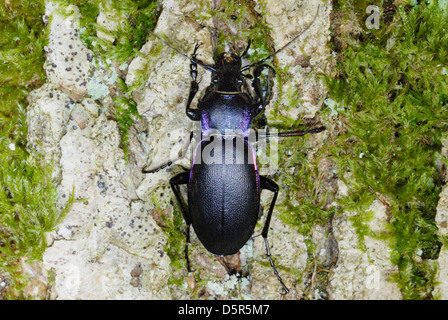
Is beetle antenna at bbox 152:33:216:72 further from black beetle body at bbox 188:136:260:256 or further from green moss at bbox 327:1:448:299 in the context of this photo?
green moss at bbox 327:1:448:299

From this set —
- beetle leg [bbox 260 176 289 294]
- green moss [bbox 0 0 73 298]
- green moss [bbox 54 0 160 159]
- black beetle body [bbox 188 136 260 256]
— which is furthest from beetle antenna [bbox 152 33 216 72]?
beetle leg [bbox 260 176 289 294]

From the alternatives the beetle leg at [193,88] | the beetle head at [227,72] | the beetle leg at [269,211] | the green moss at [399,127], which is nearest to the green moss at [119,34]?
the beetle leg at [193,88]

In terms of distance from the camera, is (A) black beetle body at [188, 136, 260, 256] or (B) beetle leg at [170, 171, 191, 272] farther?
(B) beetle leg at [170, 171, 191, 272]

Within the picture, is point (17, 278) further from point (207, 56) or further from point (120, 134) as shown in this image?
point (207, 56)

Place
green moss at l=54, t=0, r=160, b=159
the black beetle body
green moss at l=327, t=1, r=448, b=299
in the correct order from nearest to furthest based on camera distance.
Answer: green moss at l=327, t=1, r=448, b=299, green moss at l=54, t=0, r=160, b=159, the black beetle body

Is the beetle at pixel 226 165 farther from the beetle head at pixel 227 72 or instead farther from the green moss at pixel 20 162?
the green moss at pixel 20 162

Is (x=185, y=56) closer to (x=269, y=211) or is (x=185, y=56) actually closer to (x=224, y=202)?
(x=224, y=202)

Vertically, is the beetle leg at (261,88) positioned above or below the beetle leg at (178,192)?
above

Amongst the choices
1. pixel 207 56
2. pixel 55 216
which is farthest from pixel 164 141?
pixel 55 216

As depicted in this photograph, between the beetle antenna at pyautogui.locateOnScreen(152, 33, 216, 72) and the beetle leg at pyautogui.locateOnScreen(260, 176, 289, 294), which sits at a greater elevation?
the beetle antenna at pyautogui.locateOnScreen(152, 33, 216, 72)
